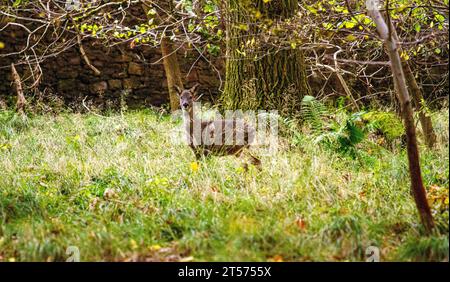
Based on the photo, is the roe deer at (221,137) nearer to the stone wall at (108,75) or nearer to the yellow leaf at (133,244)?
the yellow leaf at (133,244)

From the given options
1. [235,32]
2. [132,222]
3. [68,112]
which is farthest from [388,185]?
[68,112]

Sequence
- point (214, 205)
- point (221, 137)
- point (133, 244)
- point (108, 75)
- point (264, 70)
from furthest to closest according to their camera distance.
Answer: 1. point (108, 75)
2. point (264, 70)
3. point (221, 137)
4. point (214, 205)
5. point (133, 244)

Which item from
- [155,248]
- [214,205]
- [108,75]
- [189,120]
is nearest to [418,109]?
[189,120]

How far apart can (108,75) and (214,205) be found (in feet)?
28.2

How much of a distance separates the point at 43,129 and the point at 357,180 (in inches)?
233

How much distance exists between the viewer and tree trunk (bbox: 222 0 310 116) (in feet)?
23.9

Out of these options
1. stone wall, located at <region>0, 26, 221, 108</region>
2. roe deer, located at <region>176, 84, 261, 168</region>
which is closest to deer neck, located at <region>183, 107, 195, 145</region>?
roe deer, located at <region>176, 84, 261, 168</region>

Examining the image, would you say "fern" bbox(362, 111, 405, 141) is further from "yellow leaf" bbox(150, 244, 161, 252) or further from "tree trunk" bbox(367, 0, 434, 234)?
"yellow leaf" bbox(150, 244, 161, 252)

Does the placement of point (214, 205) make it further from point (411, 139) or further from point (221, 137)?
point (221, 137)

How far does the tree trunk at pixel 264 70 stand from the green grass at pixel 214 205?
→ 850 millimetres

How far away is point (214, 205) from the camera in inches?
198

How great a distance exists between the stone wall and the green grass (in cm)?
515

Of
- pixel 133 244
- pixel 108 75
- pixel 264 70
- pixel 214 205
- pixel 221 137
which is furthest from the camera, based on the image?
pixel 108 75

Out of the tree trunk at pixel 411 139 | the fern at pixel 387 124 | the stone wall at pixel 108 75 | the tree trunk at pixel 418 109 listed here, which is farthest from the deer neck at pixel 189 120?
the stone wall at pixel 108 75
